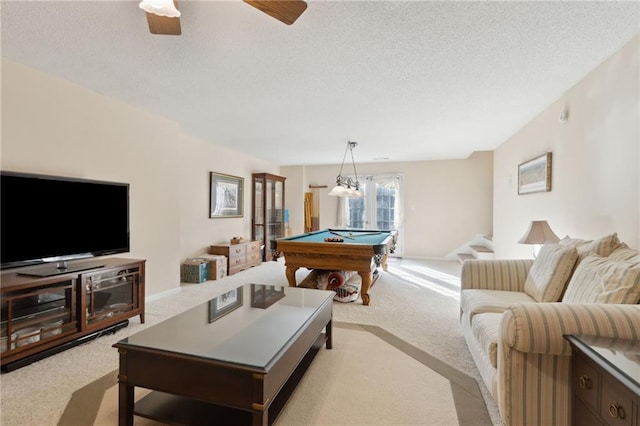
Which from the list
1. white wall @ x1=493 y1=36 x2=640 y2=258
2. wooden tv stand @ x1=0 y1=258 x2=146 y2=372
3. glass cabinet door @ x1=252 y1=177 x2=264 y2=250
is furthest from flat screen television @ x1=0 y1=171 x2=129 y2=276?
white wall @ x1=493 y1=36 x2=640 y2=258

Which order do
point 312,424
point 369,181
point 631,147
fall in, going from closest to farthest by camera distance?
point 312,424, point 631,147, point 369,181

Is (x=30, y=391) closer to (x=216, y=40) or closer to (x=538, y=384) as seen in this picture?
(x=216, y=40)

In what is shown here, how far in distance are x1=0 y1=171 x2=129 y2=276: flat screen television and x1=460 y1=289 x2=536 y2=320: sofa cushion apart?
3222 millimetres

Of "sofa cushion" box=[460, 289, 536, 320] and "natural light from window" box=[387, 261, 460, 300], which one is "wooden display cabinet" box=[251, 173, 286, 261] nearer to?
"natural light from window" box=[387, 261, 460, 300]

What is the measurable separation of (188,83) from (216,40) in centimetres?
89

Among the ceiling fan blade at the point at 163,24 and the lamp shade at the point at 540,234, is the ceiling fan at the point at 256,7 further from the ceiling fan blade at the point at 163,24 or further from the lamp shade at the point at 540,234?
the lamp shade at the point at 540,234

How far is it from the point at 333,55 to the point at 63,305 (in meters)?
2.96

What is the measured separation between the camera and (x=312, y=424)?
1.64 metres

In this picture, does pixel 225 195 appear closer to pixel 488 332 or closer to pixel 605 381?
pixel 488 332

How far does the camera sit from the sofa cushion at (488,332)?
1680 mm

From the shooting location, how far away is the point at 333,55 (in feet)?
7.68

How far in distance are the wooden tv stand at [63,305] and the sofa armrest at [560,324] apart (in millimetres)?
3085

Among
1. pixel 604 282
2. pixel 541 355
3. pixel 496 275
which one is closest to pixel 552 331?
pixel 541 355

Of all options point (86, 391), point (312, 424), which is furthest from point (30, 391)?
point (312, 424)
